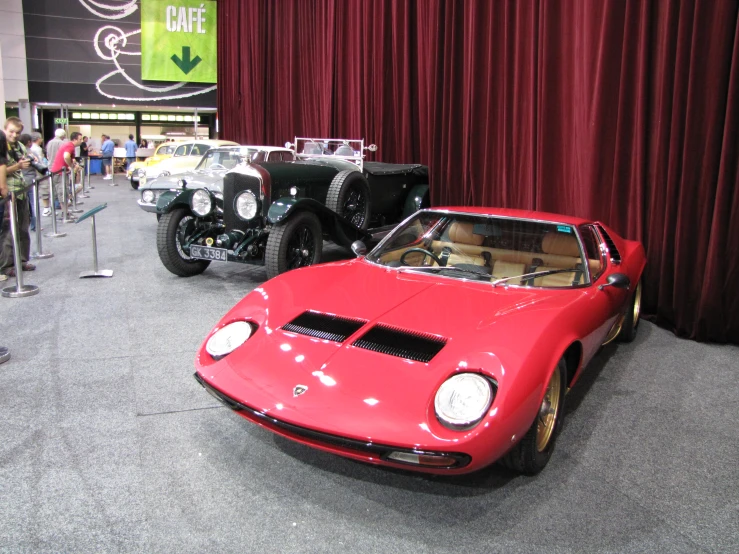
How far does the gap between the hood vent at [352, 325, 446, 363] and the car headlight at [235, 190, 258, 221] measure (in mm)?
3440

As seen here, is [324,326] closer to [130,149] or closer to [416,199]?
[416,199]

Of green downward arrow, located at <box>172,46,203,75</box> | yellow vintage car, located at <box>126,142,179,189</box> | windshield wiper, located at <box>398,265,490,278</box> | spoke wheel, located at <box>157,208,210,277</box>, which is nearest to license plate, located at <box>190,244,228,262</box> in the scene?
spoke wheel, located at <box>157,208,210,277</box>

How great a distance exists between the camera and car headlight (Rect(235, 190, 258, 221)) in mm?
5707

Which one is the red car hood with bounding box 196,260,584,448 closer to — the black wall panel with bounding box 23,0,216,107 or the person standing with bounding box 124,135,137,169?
the person standing with bounding box 124,135,137,169

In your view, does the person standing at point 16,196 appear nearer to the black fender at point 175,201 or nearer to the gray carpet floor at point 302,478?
the black fender at point 175,201

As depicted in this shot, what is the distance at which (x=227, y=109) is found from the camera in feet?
51.3

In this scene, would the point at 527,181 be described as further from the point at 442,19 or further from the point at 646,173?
the point at 442,19

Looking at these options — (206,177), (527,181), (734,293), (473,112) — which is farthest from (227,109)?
(734,293)

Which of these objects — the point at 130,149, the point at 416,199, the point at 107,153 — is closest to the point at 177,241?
the point at 416,199

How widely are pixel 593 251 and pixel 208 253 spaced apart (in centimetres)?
350

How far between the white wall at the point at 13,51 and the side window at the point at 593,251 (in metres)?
18.5

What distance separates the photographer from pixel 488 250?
3.54 metres

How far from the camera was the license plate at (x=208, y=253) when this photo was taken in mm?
5523

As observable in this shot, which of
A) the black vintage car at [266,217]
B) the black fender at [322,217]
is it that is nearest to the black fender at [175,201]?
the black vintage car at [266,217]
